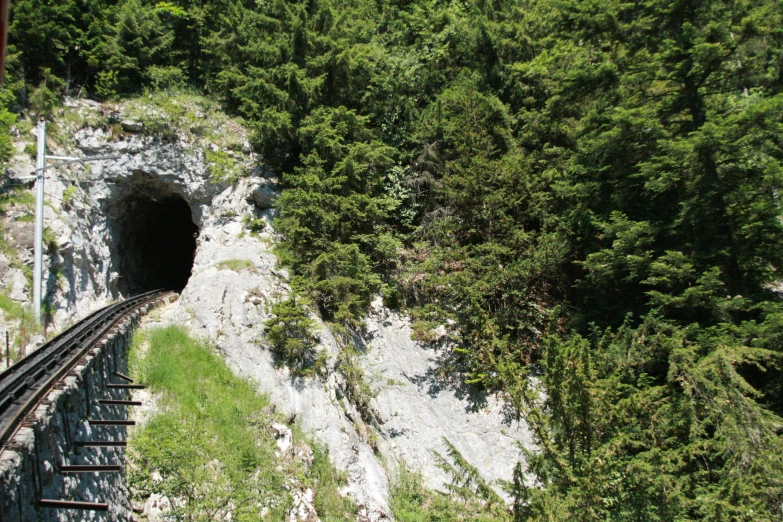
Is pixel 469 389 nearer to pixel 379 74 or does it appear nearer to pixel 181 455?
pixel 181 455

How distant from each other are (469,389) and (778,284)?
936 centimetres

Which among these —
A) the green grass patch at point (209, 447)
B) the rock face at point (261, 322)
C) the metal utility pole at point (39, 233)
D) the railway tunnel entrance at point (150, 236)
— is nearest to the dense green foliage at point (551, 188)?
the rock face at point (261, 322)

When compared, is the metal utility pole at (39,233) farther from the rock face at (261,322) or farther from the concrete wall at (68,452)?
the concrete wall at (68,452)

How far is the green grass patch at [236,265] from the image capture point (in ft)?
50.0

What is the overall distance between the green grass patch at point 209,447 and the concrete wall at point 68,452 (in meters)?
0.51

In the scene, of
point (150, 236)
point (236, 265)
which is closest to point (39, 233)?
point (236, 265)

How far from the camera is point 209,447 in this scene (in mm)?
9234

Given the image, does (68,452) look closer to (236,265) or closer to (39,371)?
(39,371)

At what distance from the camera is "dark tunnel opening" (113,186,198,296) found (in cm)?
2048

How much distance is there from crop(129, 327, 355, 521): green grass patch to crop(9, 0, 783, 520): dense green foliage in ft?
12.0

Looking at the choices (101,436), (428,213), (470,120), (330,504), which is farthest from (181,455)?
(470,120)

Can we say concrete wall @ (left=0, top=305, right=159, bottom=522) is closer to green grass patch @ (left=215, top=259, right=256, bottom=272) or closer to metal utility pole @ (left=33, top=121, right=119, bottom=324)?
metal utility pole @ (left=33, top=121, right=119, bottom=324)

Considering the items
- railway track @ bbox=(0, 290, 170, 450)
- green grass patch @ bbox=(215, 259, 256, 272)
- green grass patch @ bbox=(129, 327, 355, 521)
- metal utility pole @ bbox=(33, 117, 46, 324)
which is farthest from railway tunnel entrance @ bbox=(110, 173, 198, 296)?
railway track @ bbox=(0, 290, 170, 450)

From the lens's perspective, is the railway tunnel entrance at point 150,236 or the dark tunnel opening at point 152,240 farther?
the dark tunnel opening at point 152,240
